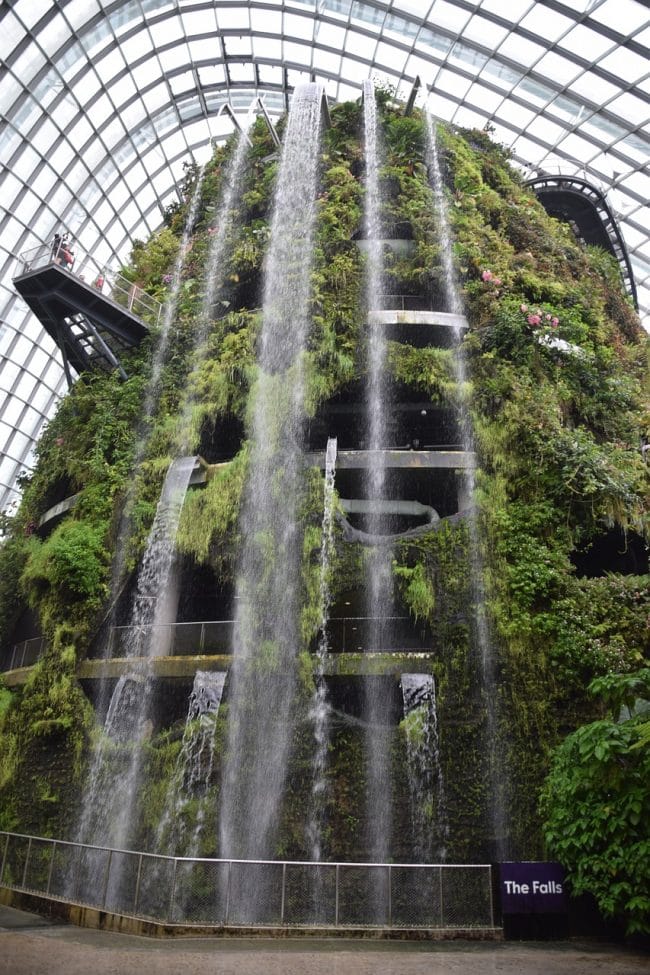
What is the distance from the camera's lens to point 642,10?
1022 inches

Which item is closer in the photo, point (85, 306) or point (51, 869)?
point (51, 869)

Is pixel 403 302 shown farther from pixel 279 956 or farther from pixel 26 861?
pixel 279 956

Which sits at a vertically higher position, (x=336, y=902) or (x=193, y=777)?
(x=193, y=777)

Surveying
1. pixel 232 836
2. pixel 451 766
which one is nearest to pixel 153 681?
pixel 232 836

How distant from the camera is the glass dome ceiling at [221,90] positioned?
97.4 feet

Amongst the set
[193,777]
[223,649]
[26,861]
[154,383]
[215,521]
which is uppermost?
[154,383]

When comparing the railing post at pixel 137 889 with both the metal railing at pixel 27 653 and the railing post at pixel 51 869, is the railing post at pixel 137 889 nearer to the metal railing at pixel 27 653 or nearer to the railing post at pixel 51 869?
the railing post at pixel 51 869

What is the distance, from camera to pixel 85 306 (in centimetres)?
2373

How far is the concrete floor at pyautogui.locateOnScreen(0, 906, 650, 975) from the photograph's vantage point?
22.2ft

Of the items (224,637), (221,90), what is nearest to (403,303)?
(224,637)

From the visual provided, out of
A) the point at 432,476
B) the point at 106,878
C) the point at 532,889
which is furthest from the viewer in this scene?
the point at 432,476

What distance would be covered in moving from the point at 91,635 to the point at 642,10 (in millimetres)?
28034

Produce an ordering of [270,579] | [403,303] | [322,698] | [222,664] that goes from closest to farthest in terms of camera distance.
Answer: [322,698] → [222,664] → [270,579] → [403,303]

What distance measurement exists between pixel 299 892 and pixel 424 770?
14.6 ft
